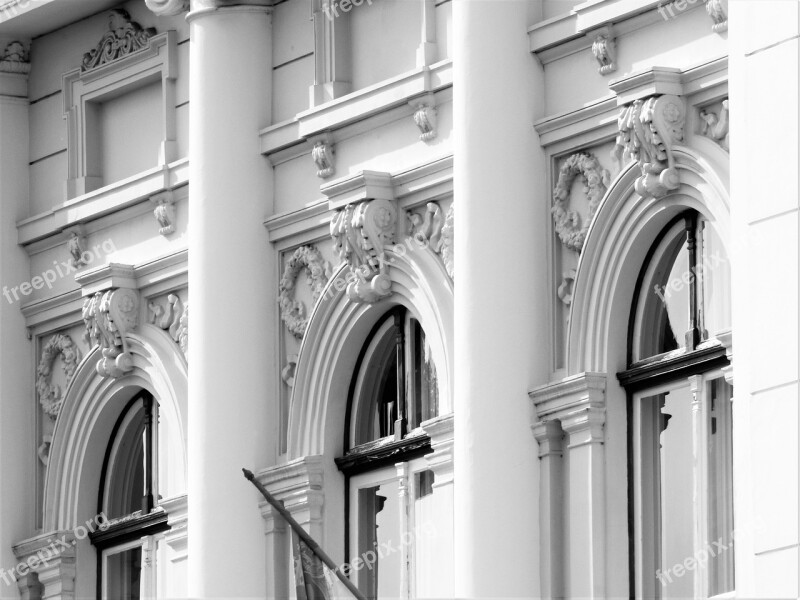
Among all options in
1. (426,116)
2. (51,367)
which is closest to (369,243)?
(426,116)

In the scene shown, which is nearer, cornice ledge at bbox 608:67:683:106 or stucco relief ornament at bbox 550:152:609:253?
cornice ledge at bbox 608:67:683:106

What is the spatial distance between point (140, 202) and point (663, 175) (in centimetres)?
793

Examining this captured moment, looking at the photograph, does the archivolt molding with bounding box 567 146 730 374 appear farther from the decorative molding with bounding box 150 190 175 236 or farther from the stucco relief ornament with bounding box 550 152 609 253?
the decorative molding with bounding box 150 190 175 236

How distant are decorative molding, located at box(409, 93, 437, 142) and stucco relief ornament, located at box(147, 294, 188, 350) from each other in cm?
399

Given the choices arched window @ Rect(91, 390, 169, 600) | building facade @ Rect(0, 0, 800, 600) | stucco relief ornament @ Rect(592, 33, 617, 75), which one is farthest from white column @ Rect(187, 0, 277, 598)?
stucco relief ornament @ Rect(592, 33, 617, 75)

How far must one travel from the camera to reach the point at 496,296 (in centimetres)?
2638

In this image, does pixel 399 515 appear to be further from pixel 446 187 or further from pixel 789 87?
pixel 789 87

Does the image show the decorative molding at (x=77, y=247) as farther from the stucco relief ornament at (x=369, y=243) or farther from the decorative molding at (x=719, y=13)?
the decorative molding at (x=719, y=13)

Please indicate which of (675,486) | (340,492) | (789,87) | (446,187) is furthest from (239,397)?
(789,87)

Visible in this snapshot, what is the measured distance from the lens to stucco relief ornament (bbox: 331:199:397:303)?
28.2 m

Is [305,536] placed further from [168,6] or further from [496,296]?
[168,6]

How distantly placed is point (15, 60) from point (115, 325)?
365cm

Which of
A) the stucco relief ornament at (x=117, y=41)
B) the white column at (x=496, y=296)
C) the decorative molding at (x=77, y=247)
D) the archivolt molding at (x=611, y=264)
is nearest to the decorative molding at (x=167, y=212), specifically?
the decorative molding at (x=77, y=247)

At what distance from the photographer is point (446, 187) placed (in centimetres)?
2773
